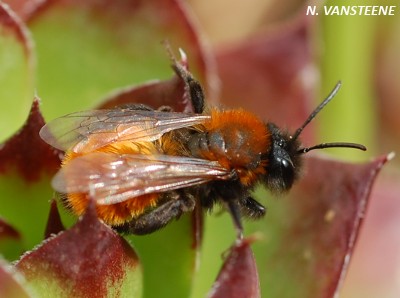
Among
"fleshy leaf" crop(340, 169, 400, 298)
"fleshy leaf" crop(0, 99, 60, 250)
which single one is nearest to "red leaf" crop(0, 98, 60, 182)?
"fleshy leaf" crop(0, 99, 60, 250)

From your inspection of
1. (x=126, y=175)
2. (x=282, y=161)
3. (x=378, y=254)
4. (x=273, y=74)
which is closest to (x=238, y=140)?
(x=282, y=161)

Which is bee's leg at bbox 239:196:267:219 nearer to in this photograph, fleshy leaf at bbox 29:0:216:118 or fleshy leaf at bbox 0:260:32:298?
fleshy leaf at bbox 29:0:216:118

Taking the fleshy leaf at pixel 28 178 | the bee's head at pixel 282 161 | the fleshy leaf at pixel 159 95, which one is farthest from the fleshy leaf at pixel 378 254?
the fleshy leaf at pixel 28 178

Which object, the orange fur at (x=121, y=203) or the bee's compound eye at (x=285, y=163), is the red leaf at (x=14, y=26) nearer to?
the orange fur at (x=121, y=203)

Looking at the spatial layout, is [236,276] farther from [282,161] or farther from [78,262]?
[282,161]

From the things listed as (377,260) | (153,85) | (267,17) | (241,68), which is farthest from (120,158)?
(267,17)

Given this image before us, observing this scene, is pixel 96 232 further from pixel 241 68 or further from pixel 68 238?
pixel 241 68
